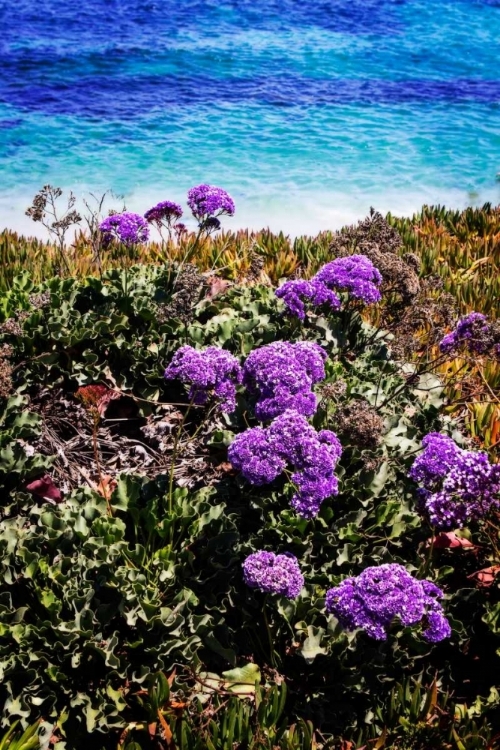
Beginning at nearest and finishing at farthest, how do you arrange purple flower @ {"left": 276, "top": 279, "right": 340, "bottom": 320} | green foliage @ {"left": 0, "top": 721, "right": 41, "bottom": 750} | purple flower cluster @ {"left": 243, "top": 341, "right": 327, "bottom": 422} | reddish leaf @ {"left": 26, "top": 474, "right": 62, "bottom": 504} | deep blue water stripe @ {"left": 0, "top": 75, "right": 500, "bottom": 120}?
green foliage @ {"left": 0, "top": 721, "right": 41, "bottom": 750} < purple flower cluster @ {"left": 243, "top": 341, "right": 327, "bottom": 422} < reddish leaf @ {"left": 26, "top": 474, "right": 62, "bottom": 504} < purple flower @ {"left": 276, "top": 279, "right": 340, "bottom": 320} < deep blue water stripe @ {"left": 0, "top": 75, "right": 500, "bottom": 120}

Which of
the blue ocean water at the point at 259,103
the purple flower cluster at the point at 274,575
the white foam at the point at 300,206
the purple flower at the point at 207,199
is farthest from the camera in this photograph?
the blue ocean water at the point at 259,103

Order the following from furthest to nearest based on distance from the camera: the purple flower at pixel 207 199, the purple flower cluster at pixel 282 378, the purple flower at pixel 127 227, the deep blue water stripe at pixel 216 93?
the deep blue water stripe at pixel 216 93
the purple flower at pixel 127 227
the purple flower at pixel 207 199
the purple flower cluster at pixel 282 378

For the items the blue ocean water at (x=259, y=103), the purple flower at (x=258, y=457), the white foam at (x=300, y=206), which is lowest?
the purple flower at (x=258, y=457)

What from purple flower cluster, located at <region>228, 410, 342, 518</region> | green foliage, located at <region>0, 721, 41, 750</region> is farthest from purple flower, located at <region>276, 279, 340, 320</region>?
green foliage, located at <region>0, 721, 41, 750</region>

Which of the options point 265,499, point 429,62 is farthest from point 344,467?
point 429,62

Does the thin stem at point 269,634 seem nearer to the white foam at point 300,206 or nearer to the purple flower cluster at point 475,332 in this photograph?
the purple flower cluster at point 475,332

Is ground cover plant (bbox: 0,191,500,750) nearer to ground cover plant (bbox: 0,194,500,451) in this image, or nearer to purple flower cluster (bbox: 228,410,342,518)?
purple flower cluster (bbox: 228,410,342,518)

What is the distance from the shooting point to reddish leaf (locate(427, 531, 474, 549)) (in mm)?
4008

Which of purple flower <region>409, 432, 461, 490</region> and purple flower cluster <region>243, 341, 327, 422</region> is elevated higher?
purple flower cluster <region>243, 341, 327, 422</region>

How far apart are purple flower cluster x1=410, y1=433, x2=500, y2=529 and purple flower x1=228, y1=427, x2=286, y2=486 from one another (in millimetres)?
684

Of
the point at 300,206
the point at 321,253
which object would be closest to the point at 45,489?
the point at 321,253

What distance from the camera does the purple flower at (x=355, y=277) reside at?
4449 mm

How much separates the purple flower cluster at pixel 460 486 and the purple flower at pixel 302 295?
1491mm

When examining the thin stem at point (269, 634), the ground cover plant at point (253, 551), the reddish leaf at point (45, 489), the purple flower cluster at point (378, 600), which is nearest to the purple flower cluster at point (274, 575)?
the ground cover plant at point (253, 551)
